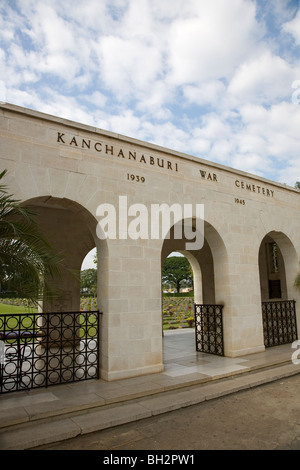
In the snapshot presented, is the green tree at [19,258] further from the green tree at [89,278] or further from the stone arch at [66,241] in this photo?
the green tree at [89,278]

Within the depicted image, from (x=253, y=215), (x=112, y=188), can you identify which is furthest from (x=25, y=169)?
(x=253, y=215)

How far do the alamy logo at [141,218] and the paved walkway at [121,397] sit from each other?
310cm

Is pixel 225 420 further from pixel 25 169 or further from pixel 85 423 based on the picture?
pixel 25 169

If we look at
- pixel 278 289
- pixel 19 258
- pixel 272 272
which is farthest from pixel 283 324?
pixel 19 258

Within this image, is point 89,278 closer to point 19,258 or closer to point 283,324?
point 283,324

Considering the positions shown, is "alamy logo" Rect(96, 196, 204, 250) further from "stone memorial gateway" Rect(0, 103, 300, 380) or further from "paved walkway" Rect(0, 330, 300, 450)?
"paved walkway" Rect(0, 330, 300, 450)

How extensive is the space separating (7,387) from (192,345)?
631 cm

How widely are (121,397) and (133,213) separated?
12.7 ft

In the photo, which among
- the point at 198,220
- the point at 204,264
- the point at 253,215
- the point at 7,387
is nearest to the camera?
the point at 7,387

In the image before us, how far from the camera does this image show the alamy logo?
7094mm

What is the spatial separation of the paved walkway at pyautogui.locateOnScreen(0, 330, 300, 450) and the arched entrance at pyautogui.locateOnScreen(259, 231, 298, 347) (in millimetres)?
2099

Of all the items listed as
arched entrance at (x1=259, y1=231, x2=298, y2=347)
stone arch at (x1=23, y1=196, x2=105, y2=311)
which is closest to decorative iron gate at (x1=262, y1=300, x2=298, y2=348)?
arched entrance at (x1=259, y1=231, x2=298, y2=347)

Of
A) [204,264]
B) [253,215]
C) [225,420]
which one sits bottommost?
[225,420]
